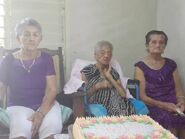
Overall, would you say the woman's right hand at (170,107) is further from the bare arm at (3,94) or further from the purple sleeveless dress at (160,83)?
the bare arm at (3,94)

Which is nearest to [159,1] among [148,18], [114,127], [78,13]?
[148,18]

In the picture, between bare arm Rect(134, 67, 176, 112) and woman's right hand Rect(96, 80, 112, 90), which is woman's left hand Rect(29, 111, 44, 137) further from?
bare arm Rect(134, 67, 176, 112)

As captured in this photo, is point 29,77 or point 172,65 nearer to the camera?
point 29,77

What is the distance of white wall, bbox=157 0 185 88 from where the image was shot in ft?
10.4

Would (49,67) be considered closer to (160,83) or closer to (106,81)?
(106,81)

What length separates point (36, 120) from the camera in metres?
2.37

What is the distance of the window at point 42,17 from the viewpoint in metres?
3.18

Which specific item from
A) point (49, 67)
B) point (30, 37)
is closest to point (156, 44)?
point (49, 67)

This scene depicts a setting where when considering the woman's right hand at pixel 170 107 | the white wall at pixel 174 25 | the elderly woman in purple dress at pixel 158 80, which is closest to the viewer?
the woman's right hand at pixel 170 107

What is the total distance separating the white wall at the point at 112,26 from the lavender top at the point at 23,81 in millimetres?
802

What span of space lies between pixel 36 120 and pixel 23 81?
39 cm

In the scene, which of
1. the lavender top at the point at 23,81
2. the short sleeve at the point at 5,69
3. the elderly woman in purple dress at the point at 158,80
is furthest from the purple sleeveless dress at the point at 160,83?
the short sleeve at the point at 5,69

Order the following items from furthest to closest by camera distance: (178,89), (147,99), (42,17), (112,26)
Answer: (112,26) < (42,17) < (178,89) < (147,99)

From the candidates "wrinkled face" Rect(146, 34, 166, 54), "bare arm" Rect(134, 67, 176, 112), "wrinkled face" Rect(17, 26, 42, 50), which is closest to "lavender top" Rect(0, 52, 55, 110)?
"wrinkled face" Rect(17, 26, 42, 50)
